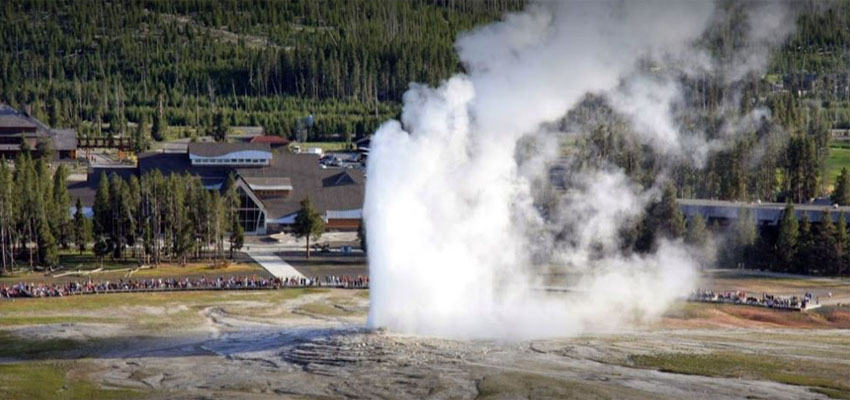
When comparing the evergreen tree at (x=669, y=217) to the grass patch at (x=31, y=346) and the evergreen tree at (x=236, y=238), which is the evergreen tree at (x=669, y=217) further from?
the grass patch at (x=31, y=346)

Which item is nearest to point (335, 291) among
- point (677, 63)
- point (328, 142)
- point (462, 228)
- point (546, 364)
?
point (462, 228)

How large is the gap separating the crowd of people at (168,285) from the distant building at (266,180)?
2906cm

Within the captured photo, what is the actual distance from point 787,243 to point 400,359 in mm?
52354

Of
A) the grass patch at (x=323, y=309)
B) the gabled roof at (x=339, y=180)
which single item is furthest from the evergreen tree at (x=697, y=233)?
the gabled roof at (x=339, y=180)

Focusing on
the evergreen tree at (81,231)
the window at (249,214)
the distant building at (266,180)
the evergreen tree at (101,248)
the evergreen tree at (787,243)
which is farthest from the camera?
the distant building at (266,180)

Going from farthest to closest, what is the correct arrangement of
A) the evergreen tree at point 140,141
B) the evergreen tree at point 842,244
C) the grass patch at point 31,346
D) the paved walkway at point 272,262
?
the evergreen tree at point 140,141
the evergreen tree at point 842,244
the paved walkway at point 272,262
the grass patch at point 31,346

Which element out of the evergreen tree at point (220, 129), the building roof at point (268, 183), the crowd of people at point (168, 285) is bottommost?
the crowd of people at point (168, 285)

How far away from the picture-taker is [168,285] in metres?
89.6

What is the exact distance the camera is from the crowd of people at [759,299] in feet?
275

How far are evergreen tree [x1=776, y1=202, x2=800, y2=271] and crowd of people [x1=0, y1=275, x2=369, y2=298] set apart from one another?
1345 inches

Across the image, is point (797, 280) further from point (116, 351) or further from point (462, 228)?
point (116, 351)

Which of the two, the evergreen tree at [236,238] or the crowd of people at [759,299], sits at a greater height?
the evergreen tree at [236,238]

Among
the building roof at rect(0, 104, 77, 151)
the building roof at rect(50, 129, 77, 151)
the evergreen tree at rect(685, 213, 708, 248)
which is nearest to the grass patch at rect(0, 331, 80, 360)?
the evergreen tree at rect(685, 213, 708, 248)

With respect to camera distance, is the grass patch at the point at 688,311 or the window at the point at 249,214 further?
the window at the point at 249,214
